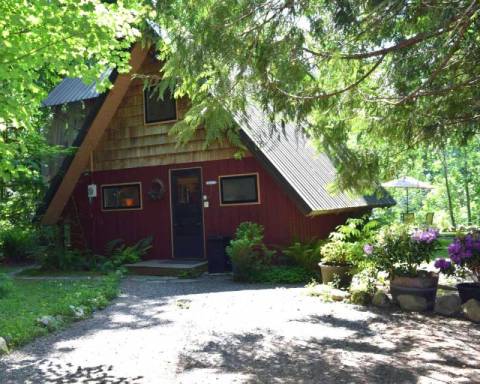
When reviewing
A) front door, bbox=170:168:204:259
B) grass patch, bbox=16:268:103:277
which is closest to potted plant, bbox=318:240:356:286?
front door, bbox=170:168:204:259

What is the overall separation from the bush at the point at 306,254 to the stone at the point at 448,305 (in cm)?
289

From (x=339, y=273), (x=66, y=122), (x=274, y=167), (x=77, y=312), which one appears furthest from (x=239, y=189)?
(x=66, y=122)

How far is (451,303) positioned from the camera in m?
6.43

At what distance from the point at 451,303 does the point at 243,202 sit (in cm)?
530

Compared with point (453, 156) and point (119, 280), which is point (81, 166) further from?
point (453, 156)

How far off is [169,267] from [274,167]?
312 centimetres

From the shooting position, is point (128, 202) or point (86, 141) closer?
point (86, 141)

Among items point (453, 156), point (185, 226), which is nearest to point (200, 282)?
point (185, 226)

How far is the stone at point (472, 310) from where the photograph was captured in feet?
20.0

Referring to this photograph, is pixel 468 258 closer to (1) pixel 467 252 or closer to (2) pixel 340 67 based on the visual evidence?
(1) pixel 467 252

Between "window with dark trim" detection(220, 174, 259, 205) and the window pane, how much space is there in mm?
2445

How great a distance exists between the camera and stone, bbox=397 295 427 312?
6.62 metres

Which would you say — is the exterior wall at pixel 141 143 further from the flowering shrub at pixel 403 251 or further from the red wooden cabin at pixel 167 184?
the flowering shrub at pixel 403 251

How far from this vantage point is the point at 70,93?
1745cm
